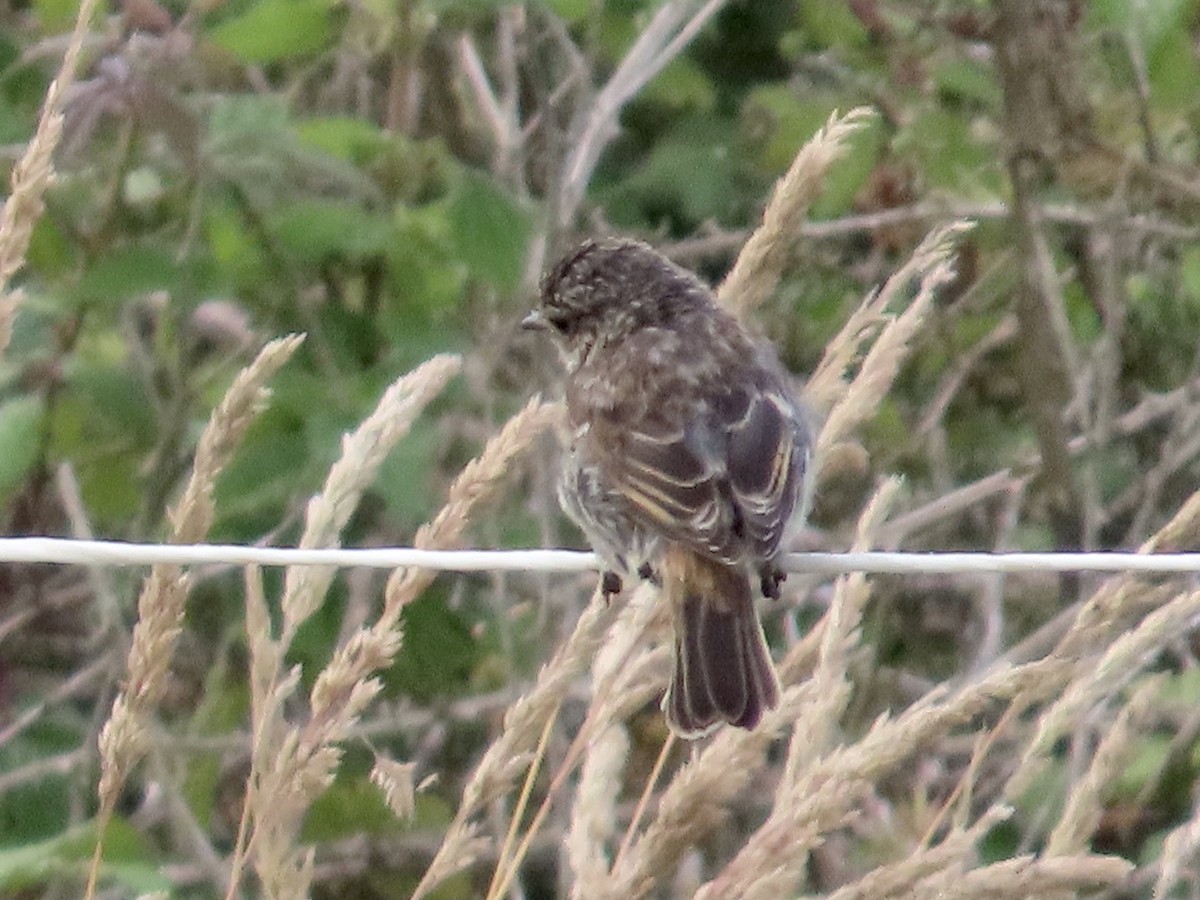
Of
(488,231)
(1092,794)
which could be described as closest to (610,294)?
(488,231)

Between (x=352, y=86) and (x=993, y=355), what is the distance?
1.73 m

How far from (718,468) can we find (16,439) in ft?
3.87

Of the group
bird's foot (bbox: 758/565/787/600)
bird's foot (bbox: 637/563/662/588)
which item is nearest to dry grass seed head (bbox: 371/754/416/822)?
bird's foot (bbox: 637/563/662/588)

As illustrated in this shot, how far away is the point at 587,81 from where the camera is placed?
4.53 meters

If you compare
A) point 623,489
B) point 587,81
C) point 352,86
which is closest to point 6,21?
point 352,86

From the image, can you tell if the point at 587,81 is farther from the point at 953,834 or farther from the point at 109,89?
the point at 953,834

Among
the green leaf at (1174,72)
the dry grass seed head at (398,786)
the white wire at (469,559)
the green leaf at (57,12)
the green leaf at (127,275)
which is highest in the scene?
the green leaf at (57,12)

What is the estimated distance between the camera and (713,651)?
294 cm

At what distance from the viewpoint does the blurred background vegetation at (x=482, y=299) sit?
11.8ft

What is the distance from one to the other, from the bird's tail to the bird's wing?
7 centimetres

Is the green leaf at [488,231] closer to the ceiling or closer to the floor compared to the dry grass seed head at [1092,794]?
closer to the ceiling

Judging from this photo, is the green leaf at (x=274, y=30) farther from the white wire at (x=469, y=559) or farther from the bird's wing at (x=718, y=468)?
the white wire at (x=469, y=559)

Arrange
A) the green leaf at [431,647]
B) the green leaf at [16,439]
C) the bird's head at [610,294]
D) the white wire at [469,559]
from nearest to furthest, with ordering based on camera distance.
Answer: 1. the white wire at [469,559]
2. the green leaf at [16,439]
3. the green leaf at [431,647]
4. the bird's head at [610,294]

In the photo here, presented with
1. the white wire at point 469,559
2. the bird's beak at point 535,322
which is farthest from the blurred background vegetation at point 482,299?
the white wire at point 469,559
